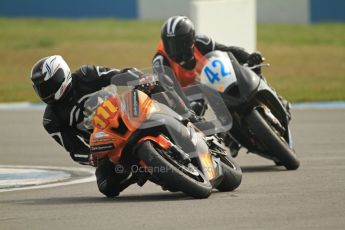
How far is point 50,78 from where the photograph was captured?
9625 mm

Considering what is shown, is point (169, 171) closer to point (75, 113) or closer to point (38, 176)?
point (75, 113)

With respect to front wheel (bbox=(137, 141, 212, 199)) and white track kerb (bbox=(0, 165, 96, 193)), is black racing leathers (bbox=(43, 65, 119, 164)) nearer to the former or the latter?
white track kerb (bbox=(0, 165, 96, 193))

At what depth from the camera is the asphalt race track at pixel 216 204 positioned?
24.3ft

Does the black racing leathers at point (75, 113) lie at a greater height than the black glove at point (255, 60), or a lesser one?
greater

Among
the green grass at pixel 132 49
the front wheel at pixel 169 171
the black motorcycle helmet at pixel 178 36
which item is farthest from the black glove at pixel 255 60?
the green grass at pixel 132 49

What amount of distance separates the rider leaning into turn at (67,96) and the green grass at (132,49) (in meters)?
10.3

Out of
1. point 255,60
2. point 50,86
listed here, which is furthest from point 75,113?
point 255,60

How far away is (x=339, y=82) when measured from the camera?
910 inches

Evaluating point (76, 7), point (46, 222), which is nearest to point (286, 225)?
point (46, 222)

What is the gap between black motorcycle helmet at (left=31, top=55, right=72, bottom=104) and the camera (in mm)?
9594

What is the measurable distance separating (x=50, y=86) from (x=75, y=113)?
0.46 meters

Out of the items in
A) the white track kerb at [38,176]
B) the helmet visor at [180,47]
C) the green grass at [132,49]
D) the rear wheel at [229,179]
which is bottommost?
the green grass at [132,49]

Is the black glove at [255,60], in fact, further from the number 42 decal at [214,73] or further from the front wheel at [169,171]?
the front wheel at [169,171]

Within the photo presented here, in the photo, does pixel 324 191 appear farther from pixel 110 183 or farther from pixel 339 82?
pixel 339 82
